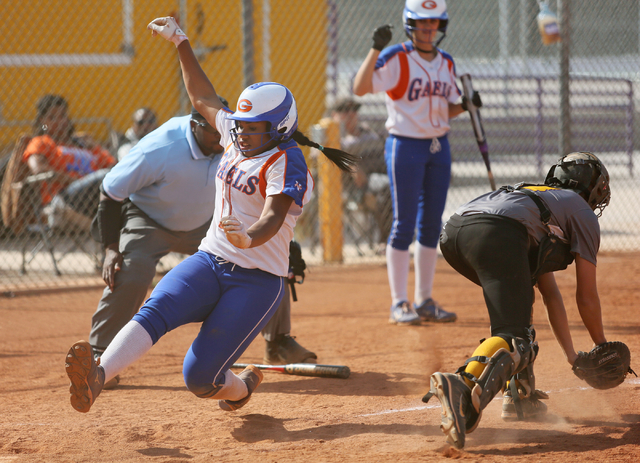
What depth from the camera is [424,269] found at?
19.6ft

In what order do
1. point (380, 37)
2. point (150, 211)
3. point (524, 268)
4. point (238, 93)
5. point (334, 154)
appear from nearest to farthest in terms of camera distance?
point (524, 268), point (334, 154), point (150, 211), point (380, 37), point (238, 93)

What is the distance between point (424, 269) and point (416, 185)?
0.76 meters

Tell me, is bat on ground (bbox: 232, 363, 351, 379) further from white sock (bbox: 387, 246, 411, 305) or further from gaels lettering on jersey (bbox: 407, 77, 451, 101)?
gaels lettering on jersey (bbox: 407, 77, 451, 101)

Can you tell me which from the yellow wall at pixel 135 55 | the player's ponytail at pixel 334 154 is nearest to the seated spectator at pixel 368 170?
the yellow wall at pixel 135 55

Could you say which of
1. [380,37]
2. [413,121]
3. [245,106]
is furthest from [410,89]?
[245,106]

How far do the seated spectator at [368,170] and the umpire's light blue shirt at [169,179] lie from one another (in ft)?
14.4

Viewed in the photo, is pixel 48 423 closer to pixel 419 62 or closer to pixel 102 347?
pixel 102 347

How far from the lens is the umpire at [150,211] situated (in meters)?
4.35

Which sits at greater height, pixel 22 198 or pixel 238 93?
pixel 238 93

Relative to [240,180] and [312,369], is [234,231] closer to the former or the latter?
[240,180]

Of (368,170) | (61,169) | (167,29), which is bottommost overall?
(61,169)

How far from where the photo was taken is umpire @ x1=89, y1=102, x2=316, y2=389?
171 inches

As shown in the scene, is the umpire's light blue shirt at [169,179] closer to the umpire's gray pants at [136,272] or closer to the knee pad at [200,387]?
the umpire's gray pants at [136,272]

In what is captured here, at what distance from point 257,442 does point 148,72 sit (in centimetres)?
819
